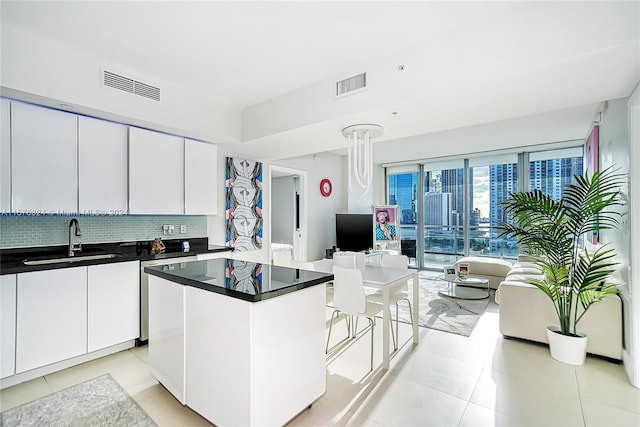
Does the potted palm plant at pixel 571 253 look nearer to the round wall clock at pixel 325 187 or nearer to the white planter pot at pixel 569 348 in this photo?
the white planter pot at pixel 569 348

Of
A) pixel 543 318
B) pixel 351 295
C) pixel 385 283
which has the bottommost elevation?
pixel 543 318

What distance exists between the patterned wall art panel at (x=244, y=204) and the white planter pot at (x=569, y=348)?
368cm

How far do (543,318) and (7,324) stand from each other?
4597 mm

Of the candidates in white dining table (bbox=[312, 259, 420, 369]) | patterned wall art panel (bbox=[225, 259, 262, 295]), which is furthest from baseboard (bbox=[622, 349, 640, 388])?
patterned wall art panel (bbox=[225, 259, 262, 295])

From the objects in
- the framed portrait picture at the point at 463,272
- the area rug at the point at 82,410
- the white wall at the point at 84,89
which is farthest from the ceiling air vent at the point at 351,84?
the framed portrait picture at the point at 463,272

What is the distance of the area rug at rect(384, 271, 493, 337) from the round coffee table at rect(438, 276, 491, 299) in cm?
10

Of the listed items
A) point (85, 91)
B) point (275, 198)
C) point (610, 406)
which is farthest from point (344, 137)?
point (275, 198)

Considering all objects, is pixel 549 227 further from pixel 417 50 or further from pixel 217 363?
pixel 217 363

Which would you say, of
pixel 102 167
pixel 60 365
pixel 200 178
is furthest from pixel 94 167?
pixel 60 365

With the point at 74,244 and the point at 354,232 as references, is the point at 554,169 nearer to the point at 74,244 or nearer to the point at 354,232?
the point at 354,232

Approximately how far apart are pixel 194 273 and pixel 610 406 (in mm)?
2996

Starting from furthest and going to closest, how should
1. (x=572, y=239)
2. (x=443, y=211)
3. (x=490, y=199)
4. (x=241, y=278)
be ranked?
1. (x=443, y=211)
2. (x=490, y=199)
3. (x=572, y=239)
4. (x=241, y=278)

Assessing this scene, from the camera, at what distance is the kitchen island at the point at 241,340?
1604 millimetres

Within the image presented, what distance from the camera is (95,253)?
302 cm
